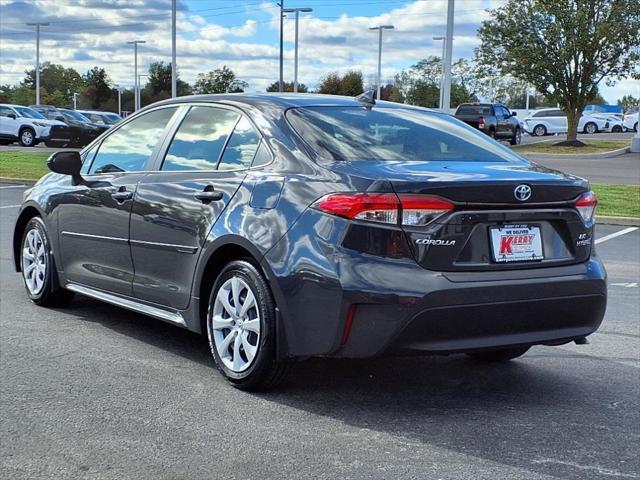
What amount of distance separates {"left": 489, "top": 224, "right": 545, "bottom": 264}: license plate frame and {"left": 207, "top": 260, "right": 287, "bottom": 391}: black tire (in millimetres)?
1143

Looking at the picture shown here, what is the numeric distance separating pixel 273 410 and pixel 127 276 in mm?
1667

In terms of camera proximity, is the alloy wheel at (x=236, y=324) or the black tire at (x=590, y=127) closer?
the alloy wheel at (x=236, y=324)

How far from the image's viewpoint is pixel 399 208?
386cm

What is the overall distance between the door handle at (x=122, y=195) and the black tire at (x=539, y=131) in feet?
161

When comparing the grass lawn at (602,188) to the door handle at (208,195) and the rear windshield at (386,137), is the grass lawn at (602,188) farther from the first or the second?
the door handle at (208,195)

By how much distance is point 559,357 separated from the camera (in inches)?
210

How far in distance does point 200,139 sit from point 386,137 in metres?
1.17

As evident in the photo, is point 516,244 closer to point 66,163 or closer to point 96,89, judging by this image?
point 66,163

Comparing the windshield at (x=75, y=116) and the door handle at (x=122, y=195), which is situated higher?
the windshield at (x=75, y=116)

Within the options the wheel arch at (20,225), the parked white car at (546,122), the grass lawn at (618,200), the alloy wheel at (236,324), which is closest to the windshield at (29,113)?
the grass lawn at (618,200)

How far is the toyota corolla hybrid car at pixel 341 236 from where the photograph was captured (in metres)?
3.87

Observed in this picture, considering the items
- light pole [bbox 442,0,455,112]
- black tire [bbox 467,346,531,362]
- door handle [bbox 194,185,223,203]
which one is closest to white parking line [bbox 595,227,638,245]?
black tire [bbox 467,346,531,362]

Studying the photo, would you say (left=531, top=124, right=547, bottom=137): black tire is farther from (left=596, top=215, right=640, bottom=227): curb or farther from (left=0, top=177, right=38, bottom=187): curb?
(left=596, top=215, right=640, bottom=227): curb

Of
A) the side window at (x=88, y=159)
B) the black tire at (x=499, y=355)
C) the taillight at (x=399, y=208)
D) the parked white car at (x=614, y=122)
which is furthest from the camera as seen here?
the parked white car at (x=614, y=122)
